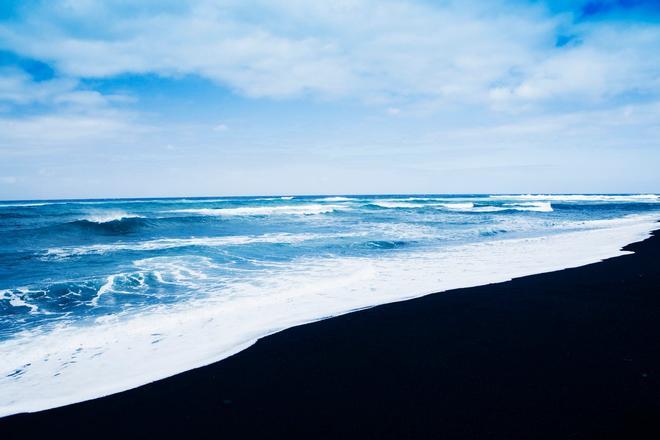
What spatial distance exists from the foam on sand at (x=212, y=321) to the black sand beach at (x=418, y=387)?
404 mm

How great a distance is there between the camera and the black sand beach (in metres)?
2.56

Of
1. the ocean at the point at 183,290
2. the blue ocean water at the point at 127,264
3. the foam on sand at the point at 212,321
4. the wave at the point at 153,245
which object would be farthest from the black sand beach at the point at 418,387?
the wave at the point at 153,245

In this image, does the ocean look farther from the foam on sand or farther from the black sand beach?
the black sand beach

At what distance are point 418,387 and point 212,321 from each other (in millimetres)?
3400

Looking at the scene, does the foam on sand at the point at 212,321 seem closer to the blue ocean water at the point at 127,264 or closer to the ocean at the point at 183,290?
the ocean at the point at 183,290

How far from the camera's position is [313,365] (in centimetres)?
360

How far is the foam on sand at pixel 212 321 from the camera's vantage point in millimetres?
3656

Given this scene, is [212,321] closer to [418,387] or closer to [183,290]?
[183,290]

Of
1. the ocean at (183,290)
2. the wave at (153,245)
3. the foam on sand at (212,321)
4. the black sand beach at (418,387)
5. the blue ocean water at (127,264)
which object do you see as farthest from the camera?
the wave at (153,245)

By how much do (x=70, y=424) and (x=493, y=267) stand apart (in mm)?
8048

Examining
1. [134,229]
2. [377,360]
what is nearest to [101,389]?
[377,360]

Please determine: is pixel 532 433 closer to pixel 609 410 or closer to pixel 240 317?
pixel 609 410

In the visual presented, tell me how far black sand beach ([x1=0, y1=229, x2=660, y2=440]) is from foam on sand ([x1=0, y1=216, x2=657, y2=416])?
0.40 meters

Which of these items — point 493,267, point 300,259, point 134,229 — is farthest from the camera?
point 134,229
